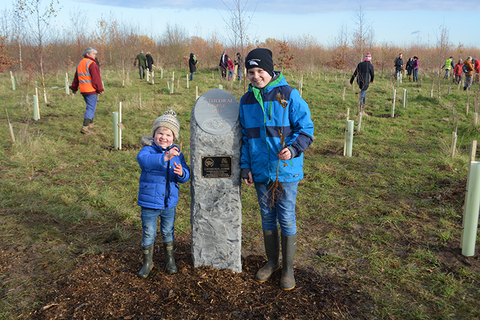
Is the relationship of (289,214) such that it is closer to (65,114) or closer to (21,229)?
(21,229)

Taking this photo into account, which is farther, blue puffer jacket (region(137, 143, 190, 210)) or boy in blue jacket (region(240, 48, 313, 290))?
blue puffer jacket (region(137, 143, 190, 210))

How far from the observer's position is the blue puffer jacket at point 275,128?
105 inches

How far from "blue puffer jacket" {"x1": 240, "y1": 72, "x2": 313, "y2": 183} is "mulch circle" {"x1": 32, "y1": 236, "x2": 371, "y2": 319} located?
967 mm

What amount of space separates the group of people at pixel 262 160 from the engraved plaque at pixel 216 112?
111 mm

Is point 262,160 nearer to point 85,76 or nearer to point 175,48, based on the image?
point 85,76

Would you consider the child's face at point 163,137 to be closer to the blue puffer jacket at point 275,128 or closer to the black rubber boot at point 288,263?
the blue puffer jacket at point 275,128

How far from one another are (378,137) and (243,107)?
22.1ft

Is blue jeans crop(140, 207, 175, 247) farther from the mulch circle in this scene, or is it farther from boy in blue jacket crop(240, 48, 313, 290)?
boy in blue jacket crop(240, 48, 313, 290)

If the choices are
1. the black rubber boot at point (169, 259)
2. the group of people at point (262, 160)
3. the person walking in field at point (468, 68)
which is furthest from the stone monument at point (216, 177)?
the person walking in field at point (468, 68)

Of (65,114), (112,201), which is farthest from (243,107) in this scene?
(65,114)

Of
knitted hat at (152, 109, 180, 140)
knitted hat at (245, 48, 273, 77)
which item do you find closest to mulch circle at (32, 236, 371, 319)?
knitted hat at (152, 109, 180, 140)

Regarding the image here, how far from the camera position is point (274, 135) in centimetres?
270

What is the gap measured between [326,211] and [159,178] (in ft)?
9.02

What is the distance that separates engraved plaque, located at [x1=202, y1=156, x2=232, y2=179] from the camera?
2930mm
